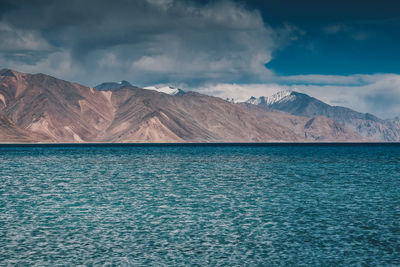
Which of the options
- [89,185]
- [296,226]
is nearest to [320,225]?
[296,226]

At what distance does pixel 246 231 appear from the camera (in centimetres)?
2920

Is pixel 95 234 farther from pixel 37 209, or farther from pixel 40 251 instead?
pixel 37 209

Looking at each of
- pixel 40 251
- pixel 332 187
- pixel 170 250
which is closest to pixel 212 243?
pixel 170 250

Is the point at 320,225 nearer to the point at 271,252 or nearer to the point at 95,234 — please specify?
the point at 271,252

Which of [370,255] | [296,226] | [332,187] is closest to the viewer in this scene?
[370,255]

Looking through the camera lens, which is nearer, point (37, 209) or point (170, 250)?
point (170, 250)

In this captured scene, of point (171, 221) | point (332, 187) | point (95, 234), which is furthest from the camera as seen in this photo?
point (332, 187)

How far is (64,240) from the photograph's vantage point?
1053 inches

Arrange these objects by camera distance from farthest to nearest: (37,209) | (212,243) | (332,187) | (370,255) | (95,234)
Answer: (332,187)
(37,209)
(95,234)
(212,243)
(370,255)

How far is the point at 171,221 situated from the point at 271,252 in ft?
33.7

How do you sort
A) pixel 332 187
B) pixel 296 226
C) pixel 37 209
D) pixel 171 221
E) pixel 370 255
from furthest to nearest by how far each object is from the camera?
pixel 332 187
pixel 37 209
pixel 171 221
pixel 296 226
pixel 370 255

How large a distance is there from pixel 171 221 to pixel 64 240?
8322 millimetres

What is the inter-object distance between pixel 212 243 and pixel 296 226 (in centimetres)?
711

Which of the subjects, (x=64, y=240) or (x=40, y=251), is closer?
(x=40, y=251)
